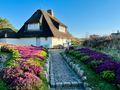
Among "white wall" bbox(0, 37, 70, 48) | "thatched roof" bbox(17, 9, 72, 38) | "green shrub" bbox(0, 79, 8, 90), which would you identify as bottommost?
"green shrub" bbox(0, 79, 8, 90)

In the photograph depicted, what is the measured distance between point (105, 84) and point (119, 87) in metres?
1.16

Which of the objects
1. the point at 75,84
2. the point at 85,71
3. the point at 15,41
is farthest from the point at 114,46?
the point at 15,41

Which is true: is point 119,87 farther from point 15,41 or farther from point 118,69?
point 15,41

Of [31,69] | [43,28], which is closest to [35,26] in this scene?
[43,28]

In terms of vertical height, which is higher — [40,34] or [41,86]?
[40,34]

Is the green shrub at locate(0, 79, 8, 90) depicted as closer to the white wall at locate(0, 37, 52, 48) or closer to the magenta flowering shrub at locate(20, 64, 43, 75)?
the magenta flowering shrub at locate(20, 64, 43, 75)

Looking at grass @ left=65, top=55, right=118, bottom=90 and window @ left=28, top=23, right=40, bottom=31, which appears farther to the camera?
window @ left=28, top=23, right=40, bottom=31

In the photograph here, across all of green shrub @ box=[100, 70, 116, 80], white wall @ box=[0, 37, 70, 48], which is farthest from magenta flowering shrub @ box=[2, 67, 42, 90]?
white wall @ box=[0, 37, 70, 48]

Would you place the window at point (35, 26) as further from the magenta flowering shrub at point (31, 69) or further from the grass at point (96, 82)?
the magenta flowering shrub at point (31, 69)

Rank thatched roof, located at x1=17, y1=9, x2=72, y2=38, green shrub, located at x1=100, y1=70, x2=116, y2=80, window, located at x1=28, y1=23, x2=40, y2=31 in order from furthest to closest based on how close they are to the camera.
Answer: window, located at x1=28, y1=23, x2=40, y2=31 < thatched roof, located at x1=17, y1=9, x2=72, y2=38 < green shrub, located at x1=100, y1=70, x2=116, y2=80

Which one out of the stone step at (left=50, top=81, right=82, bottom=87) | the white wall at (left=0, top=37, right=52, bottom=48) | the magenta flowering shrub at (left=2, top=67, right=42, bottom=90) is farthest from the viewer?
the white wall at (left=0, top=37, right=52, bottom=48)

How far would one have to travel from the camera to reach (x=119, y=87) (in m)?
10.2

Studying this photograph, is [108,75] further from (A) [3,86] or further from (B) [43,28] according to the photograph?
(B) [43,28]

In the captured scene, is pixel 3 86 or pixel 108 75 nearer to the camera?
pixel 3 86
